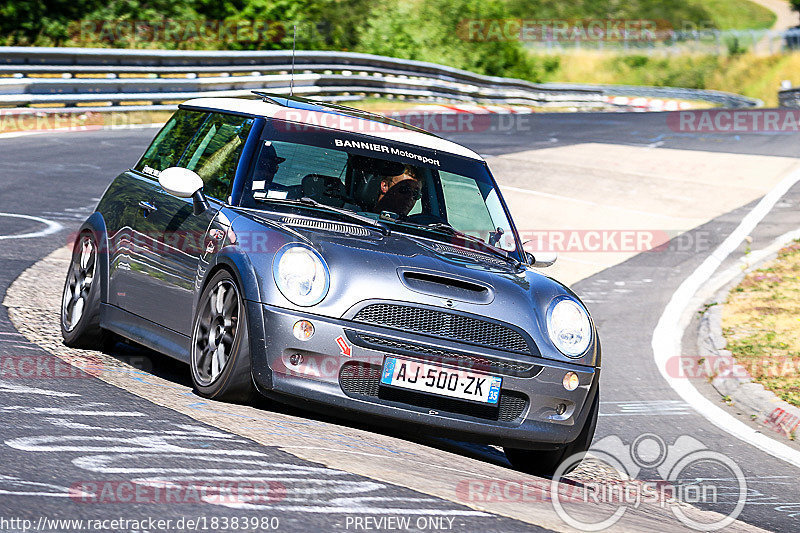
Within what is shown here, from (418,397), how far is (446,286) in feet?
1.82

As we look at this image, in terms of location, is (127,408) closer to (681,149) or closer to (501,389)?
(501,389)

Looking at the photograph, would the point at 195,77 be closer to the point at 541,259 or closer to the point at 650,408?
the point at 650,408

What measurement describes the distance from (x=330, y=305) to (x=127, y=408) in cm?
103

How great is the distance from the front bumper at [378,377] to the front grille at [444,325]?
1.6 inches

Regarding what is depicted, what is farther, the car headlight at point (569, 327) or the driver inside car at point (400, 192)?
the driver inside car at point (400, 192)

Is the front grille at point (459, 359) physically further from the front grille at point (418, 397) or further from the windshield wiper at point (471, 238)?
the windshield wiper at point (471, 238)

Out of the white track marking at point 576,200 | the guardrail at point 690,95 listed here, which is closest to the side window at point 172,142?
the white track marking at point 576,200

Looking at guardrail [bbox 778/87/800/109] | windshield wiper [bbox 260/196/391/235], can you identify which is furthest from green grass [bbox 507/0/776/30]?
windshield wiper [bbox 260/196/391/235]

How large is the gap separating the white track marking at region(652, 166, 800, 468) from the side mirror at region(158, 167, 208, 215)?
399 centimetres

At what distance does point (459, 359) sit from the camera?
5.59 meters

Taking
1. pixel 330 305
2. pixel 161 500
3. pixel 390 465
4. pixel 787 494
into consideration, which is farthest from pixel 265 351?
pixel 787 494

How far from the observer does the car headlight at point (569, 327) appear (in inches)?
232

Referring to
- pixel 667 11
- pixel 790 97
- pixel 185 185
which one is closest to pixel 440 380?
pixel 185 185

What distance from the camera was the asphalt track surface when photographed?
4.07 m
